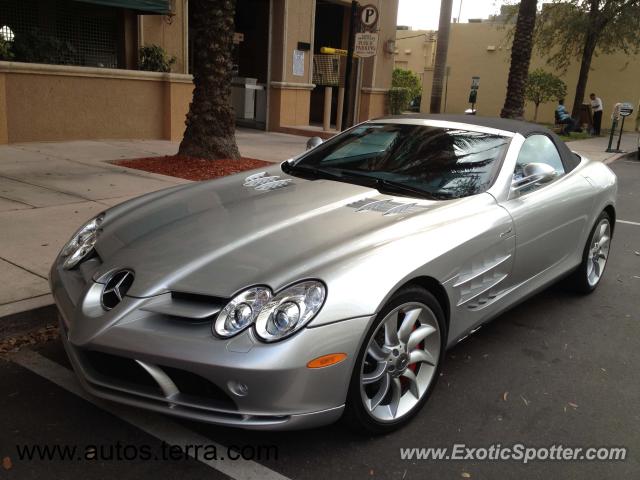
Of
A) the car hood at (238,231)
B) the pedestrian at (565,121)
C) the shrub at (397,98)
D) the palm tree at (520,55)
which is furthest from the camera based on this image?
the pedestrian at (565,121)

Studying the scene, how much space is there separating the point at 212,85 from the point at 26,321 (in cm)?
638

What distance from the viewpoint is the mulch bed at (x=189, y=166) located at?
9.05 metres

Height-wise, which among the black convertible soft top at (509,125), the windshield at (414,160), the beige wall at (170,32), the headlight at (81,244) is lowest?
the headlight at (81,244)

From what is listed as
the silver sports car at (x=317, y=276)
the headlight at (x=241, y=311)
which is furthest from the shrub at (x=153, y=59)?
the headlight at (x=241, y=311)

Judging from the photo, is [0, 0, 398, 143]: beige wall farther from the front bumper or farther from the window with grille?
the front bumper

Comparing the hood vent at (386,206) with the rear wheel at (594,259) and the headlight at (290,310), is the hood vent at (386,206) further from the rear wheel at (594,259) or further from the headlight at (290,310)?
the rear wheel at (594,259)

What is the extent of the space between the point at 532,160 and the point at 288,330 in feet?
8.87

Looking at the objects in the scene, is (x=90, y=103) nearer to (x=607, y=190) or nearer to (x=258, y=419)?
(x=607, y=190)

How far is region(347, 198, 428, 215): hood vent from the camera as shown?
11.3 feet

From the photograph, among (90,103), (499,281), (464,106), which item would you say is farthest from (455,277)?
(464,106)

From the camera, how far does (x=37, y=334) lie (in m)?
3.95

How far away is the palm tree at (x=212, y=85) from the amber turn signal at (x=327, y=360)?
757 cm

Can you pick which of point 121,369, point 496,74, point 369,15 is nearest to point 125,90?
point 369,15

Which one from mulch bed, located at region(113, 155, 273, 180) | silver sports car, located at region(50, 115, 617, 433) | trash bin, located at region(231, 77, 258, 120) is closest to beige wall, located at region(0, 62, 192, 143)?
mulch bed, located at region(113, 155, 273, 180)
